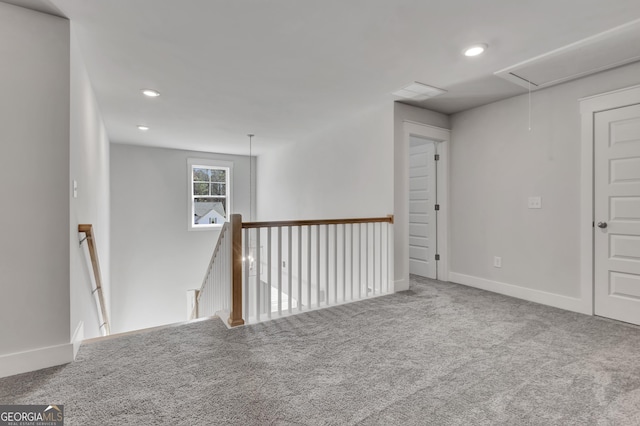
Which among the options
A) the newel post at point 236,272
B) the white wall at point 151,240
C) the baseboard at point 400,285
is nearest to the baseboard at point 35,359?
the newel post at point 236,272

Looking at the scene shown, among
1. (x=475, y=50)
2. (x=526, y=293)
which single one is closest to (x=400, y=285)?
(x=526, y=293)

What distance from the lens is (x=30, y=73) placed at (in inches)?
75.8

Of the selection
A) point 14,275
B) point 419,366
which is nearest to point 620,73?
point 419,366

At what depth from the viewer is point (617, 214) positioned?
2.79 meters

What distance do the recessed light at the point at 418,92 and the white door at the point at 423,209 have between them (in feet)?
2.87

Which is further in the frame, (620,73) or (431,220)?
(431,220)

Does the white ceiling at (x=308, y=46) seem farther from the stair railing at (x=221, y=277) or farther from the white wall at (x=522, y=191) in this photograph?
the stair railing at (x=221, y=277)

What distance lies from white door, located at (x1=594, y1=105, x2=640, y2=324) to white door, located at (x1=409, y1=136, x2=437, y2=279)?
181 centimetres

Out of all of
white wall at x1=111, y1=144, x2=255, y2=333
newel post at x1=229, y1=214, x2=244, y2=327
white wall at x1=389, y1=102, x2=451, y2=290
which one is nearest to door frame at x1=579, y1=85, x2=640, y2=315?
white wall at x1=389, y1=102, x2=451, y2=290

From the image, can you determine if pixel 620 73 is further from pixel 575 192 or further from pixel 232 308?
pixel 232 308

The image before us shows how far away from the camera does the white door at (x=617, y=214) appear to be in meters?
2.68

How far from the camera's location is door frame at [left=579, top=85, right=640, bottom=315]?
291 cm

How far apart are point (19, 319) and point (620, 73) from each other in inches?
196

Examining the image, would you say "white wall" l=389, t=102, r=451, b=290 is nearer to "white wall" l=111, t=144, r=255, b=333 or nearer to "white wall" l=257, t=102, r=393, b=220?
"white wall" l=257, t=102, r=393, b=220
